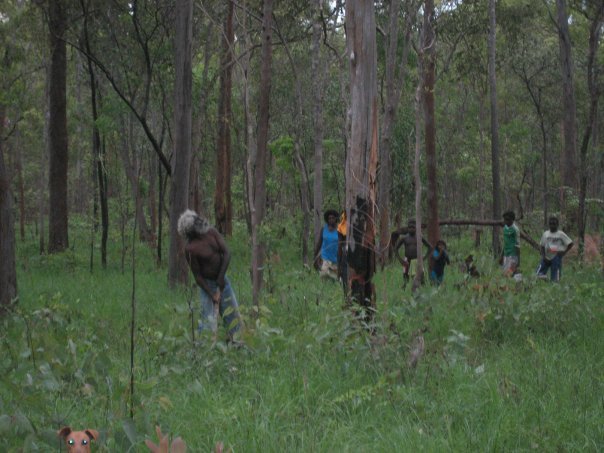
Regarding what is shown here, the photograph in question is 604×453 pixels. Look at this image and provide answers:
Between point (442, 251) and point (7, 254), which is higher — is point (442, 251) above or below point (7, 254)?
below

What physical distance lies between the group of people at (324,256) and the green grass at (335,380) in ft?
1.68

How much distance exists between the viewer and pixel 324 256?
39.2ft

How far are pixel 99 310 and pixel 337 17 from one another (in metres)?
12.1

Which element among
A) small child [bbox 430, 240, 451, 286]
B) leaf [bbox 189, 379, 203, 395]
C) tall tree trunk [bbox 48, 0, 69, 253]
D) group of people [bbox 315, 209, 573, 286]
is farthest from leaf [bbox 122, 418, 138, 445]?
tall tree trunk [bbox 48, 0, 69, 253]

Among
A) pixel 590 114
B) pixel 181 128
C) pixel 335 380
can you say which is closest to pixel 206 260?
pixel 335 380

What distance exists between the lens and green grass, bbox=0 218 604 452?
14.6ft

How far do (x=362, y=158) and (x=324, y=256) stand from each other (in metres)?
4.75

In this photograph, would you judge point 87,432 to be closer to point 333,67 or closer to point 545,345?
point 545,345

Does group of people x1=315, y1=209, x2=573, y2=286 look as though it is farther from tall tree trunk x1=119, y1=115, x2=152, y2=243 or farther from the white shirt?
tall tree trunk x1=119, y1=115, x2=152, y2=243

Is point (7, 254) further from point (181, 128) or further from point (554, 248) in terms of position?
point (554, 248)

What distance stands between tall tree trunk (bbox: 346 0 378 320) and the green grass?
1.62 feet

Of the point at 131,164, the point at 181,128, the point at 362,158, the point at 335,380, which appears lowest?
the point at 335,380

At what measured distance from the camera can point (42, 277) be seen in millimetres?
15133

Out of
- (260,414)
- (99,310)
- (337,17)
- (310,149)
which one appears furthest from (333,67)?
(260,414)
